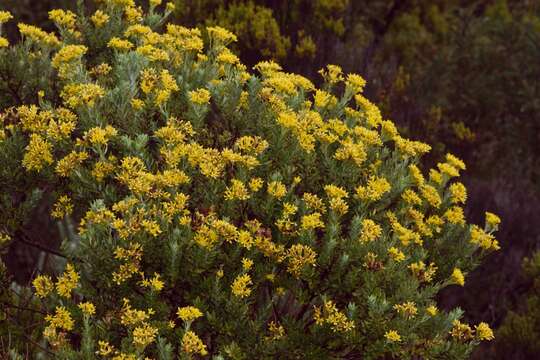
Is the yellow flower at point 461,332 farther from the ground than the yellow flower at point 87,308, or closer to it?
farther from the ground

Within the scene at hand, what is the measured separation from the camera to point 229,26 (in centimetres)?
622

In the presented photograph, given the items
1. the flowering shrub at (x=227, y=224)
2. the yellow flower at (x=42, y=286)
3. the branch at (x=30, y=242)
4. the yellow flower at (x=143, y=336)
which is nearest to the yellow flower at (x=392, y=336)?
the flowering shrub at (x=227, y=224)

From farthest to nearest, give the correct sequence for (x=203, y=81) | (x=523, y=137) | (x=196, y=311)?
1. (x=523, y=137)
2. (x=203, y=81)
3. (x=196, y=311)

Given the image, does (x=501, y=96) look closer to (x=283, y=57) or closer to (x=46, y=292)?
(x=283, y=57)

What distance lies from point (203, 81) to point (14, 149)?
105cm

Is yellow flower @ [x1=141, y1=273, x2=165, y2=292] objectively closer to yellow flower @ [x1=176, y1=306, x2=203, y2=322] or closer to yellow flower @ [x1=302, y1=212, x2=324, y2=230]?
yellow flower @ [x1=176, y1=306, x2=203, y2=322]

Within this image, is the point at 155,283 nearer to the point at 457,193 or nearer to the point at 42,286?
the point at 42,286

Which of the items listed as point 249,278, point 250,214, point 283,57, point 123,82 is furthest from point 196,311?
point 283,57

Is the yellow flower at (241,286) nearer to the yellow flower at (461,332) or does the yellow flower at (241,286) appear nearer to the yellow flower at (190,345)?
the yellow flower at (190,345)

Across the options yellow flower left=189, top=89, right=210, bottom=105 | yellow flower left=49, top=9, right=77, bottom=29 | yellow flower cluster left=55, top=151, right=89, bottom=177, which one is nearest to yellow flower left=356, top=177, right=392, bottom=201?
yellow flower left=189, top=89, right=210, bottom=105

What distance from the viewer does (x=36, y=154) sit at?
10.5 feet

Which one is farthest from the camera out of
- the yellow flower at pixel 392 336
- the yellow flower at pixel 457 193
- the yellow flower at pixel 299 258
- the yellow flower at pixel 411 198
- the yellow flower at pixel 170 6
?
the yellow flower at pixel 170 6

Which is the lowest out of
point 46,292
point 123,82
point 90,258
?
point 46,292

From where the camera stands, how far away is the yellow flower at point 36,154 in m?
3.19
